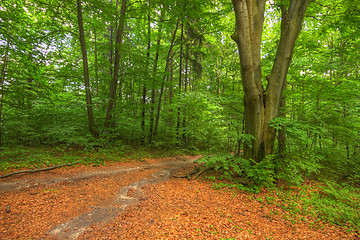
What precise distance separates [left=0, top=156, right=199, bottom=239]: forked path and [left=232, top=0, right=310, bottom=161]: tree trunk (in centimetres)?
422

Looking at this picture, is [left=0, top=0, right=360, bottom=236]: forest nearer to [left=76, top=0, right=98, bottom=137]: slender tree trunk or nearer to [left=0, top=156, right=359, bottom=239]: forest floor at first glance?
[left=76, top=0, right=98, bottom=137]: slender tree trunk

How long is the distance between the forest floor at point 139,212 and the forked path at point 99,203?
0.02 m

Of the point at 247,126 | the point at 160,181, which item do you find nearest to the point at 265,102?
the point at 247,126

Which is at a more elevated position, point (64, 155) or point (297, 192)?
point (64, 155)

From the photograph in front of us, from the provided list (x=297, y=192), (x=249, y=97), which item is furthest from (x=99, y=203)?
(x=297, y=192)

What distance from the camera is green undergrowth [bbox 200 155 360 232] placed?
3622 mm

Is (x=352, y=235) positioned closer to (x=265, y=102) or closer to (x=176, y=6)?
(x=265, y=102)

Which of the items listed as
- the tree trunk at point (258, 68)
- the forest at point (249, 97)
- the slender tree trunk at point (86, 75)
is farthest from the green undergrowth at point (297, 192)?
the slender tree trunk at point (86, 75)

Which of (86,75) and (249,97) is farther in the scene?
(86,75)

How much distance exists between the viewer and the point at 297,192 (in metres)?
4.92

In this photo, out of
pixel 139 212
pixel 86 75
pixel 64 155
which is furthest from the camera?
pixel 86 75

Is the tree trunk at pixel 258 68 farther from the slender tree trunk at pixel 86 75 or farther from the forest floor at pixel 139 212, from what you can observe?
the slender tree trunk at pixel 86 75

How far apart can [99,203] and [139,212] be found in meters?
1.30

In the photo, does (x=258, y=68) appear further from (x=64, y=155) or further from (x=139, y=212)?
(x=64, y=155)
